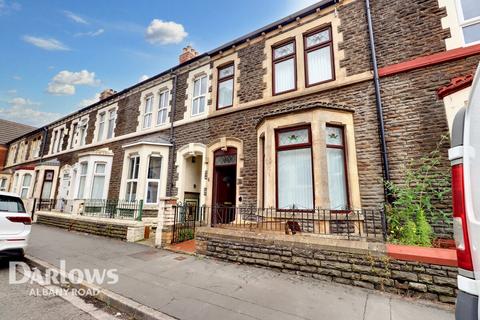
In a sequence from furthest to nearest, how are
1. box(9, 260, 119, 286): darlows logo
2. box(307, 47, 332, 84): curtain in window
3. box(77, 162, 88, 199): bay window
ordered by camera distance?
box(77, 162, 88, 199): bay window < box(307, 47, 332, 84): curtain in window < box(9, 260, 119, 286): darlows logo

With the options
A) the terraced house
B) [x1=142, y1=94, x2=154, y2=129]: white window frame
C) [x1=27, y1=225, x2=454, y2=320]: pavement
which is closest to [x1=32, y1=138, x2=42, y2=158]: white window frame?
the terraced house

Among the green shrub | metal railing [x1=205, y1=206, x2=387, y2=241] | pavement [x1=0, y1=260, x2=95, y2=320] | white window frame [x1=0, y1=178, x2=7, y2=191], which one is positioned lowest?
pavement [x1=0, y1=260, x2=95, y2=320]

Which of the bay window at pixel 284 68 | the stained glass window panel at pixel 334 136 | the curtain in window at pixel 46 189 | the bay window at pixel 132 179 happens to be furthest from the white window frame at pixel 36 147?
the stained glass window panel at pixel 334 136

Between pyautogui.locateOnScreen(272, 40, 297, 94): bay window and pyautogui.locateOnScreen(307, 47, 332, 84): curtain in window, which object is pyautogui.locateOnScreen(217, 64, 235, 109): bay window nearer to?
pyautogui.locateOnScreen(272, 40, 297, 94): bay window

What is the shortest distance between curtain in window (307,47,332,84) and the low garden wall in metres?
8.17

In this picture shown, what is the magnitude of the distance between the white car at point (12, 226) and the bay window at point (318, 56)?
893 cm

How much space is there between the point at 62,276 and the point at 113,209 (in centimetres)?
571

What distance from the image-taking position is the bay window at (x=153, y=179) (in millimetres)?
10984

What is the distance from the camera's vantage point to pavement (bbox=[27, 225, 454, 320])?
10.7ft

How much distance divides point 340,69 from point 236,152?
14.8ft

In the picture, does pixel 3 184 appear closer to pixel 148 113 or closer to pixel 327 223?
pixel 148 113

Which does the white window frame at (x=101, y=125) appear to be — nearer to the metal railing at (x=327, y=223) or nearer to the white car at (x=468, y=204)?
the metal railing at (x=327, y=223)

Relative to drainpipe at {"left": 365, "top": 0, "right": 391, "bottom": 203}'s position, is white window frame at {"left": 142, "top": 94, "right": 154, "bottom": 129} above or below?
above

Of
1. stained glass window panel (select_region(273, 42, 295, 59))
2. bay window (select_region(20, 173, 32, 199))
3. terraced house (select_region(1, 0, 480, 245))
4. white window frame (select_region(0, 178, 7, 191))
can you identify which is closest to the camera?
terraced house (select_region(1, 0, 480, 245))
